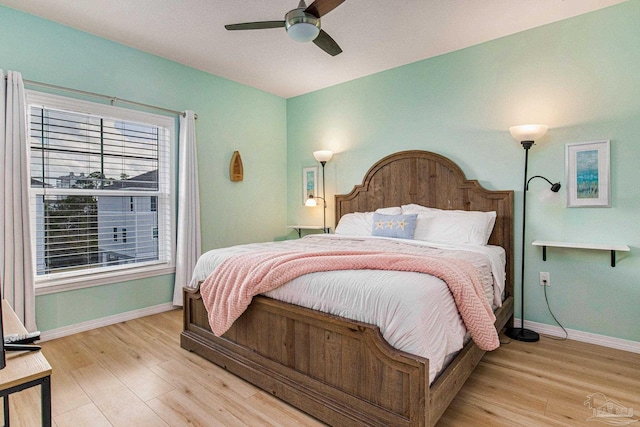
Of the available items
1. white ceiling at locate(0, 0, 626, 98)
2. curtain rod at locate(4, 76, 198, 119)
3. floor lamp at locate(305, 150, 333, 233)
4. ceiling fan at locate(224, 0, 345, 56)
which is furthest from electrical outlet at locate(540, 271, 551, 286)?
curtain rod at locate(4, 76, 198, 119)

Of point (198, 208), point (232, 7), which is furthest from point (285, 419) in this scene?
point (232, 7)

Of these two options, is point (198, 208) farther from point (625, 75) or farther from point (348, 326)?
point (625, 75)

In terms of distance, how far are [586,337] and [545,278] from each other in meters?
0.53

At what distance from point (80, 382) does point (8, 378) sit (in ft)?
4.92

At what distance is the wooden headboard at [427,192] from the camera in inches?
123

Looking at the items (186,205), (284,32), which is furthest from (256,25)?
(186,205)

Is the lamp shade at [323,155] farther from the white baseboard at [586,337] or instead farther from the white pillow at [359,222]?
the white baseboard at [586,337]

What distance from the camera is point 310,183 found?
4652 millimetres

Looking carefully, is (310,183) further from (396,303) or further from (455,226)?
(396,303)

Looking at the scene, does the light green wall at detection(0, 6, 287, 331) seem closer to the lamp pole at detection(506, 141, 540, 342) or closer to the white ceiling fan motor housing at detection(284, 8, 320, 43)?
the white ceiling fan motor housing at detection(284, 8, 320, 43)

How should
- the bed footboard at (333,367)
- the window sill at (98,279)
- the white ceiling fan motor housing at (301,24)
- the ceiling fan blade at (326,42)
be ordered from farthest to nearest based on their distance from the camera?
1. the window sill at (98,279)
2. the ceiling fan blade at (326,42)
3. the white ceiling fan motor housing at (301,24)
4. the bed footboard at (333,367)

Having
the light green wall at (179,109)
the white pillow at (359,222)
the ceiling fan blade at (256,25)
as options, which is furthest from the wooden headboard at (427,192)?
the ceiling fan blade at (256,25)

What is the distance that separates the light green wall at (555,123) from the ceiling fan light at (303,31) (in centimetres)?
191

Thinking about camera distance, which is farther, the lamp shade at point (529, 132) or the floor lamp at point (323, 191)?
the floor lamp at point (323, 191)
